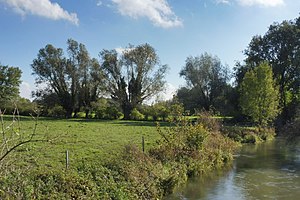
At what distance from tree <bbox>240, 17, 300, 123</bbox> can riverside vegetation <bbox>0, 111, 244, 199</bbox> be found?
101 ft

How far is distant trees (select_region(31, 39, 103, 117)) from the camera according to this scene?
211 feet

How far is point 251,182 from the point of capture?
18.3 m

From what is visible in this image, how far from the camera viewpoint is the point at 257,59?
53.5 meters

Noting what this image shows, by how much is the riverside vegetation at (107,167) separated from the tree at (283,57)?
30.8 meters

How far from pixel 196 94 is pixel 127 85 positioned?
13544 millimetres

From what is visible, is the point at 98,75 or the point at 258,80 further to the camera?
the point at 98,75

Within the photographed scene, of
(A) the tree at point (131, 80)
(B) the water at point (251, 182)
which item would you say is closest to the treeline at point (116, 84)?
(A) the tree at point (131, 80)

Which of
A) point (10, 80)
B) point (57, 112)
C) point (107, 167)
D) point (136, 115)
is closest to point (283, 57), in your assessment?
point (136, 115)

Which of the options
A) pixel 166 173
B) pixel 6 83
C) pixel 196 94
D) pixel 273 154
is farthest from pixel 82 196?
pixel 6 83

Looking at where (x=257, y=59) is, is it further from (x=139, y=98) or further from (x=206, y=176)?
(x=206, y=176)

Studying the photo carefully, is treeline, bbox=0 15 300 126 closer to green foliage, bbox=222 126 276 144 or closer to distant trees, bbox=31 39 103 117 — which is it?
distant trees, bbox=31 39 103 117

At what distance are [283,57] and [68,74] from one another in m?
37.3

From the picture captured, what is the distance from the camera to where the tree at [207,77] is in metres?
65.9

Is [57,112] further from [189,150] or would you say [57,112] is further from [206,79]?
Result: [189,150]
